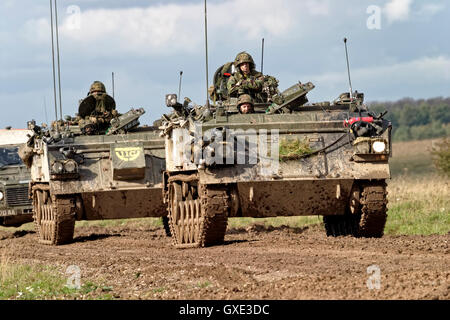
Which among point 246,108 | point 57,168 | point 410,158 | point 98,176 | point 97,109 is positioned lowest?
point 410,158

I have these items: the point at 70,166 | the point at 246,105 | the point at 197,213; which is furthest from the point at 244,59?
the point at 70,166

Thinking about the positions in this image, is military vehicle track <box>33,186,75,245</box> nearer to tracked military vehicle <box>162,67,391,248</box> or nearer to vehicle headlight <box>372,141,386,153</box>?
tracked military vehicle <box>162,67,391,248</box>

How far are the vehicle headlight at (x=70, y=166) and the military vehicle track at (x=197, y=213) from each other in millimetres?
2615

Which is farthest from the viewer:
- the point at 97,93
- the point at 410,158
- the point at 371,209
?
the point at 410,158

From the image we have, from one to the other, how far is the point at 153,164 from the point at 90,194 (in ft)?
4.37

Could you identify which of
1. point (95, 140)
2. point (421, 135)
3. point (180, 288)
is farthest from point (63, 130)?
point (421, 135)

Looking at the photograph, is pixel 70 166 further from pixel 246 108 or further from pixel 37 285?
pixel 37 285

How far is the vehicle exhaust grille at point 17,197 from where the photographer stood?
78.0ft

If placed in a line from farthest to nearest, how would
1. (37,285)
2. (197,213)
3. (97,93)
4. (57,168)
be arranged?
(97,93), (57,168), (197,213), (37,285)

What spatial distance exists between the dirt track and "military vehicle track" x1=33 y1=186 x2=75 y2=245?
1281 mm

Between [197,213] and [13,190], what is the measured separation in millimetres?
8982

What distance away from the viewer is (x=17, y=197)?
23.8 m

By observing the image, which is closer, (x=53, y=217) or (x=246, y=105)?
(x=246, y=105)
